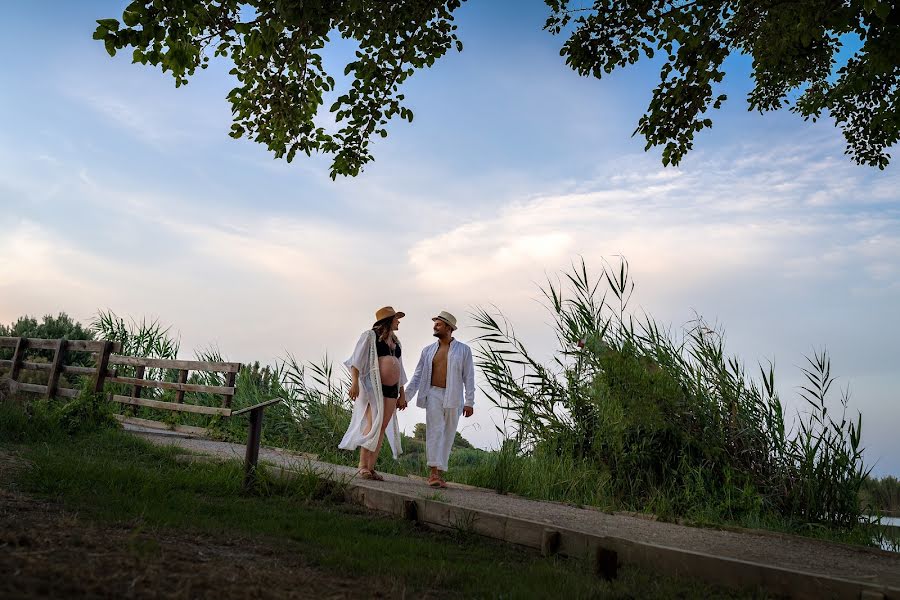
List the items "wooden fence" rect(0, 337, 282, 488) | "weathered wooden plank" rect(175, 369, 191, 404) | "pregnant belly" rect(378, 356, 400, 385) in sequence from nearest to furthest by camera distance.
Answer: "pregnant belly" rect(378, 356, 400, 385) < "wooden fence" rect(0, 337, 282, 488) < "weathered wooden plank" rect(175, 369, 191, 404)

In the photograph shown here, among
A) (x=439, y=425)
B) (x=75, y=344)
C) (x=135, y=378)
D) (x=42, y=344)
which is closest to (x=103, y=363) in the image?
(x=135, y=378)

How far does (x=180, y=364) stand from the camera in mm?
16438

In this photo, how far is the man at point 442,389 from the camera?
942cm

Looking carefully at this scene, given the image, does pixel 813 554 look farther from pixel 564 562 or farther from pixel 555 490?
pixel 555 490

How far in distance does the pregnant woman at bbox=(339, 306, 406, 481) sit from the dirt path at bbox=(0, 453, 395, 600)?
148 inches

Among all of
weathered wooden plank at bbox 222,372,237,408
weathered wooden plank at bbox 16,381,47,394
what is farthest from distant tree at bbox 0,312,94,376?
weathered wooden plank at bbox 222,372,237,408

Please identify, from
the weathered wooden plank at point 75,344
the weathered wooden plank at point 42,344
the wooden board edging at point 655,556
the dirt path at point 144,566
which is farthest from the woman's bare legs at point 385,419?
the weathered wooden plank at point 42,344

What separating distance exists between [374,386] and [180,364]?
28.3 feet

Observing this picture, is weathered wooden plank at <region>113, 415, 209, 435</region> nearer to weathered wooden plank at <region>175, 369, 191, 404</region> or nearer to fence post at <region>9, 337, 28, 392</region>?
weathered wooden plank at <region>175, 369, 191, 404</region>

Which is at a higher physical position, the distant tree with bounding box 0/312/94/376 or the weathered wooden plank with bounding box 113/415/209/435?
the distant tree with bounding box 0/312/94/376

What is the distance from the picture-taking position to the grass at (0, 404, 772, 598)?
4.93 metres

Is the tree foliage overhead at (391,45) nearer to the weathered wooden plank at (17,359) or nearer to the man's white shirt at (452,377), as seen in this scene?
the man's white shirt at (452,377)

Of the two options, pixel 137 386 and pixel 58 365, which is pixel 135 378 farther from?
pixel 58 365

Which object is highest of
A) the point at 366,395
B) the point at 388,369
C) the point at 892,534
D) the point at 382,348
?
the point at 382,348
